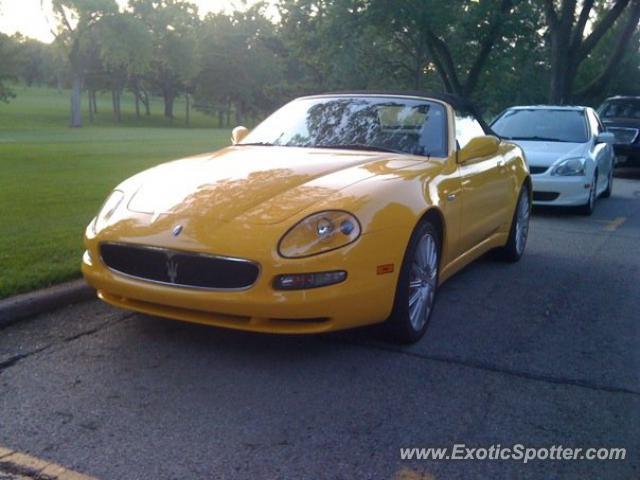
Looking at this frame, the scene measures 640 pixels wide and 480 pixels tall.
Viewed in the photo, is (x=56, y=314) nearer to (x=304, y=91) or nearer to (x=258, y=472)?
(x=258, y=472)

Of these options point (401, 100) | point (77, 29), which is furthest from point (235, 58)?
point (401, 100)

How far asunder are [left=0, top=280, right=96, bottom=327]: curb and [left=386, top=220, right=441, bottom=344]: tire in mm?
2101

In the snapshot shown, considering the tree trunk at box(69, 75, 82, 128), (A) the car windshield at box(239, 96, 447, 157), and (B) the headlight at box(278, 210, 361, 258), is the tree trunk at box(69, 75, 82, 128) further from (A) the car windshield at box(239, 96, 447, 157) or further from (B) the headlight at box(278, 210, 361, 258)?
(B) the headlight at box(278, 210, 361, 258)

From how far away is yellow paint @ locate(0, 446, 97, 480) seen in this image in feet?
9.48

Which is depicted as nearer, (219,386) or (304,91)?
(219,386)

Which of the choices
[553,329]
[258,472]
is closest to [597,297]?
[553,329]

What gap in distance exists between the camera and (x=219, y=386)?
A: 373 centimetres

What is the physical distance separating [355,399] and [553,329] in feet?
6.01

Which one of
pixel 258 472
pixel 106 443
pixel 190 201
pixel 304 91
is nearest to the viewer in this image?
pixel 258 472

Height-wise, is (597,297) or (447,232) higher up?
(447,232)

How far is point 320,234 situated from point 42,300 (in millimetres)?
1966

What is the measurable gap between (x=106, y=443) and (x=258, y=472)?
0.67 meters

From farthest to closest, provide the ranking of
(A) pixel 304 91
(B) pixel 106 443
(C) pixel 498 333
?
1. (A) pixel 304 91
2. (C) pixel 498 333
3. (B) pixel 106 443

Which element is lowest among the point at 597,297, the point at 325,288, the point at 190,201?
the point at 597,297
